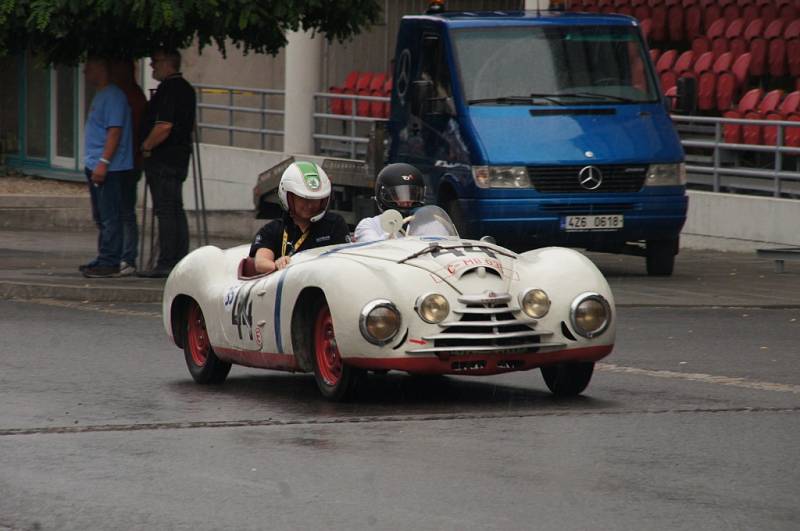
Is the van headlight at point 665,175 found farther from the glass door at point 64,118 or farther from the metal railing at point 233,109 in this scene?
the glass door at point 64,118

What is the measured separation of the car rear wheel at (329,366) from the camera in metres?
9.33

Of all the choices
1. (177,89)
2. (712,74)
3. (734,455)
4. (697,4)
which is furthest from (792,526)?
(697,4)

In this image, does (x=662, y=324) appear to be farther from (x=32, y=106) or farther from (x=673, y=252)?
(x=32, y=106)

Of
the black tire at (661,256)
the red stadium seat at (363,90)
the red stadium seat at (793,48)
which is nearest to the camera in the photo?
the black tire at (661,256)

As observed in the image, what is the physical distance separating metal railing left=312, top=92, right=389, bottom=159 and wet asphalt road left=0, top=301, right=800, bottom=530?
15356 mm

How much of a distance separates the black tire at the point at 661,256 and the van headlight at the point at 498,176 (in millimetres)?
1782

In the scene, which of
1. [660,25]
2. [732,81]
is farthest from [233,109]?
[732,81]

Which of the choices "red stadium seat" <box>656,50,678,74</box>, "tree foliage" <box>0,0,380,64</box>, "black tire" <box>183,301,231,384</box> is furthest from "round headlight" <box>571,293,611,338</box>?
"red stadium seat" <box>656,50,678,74</box>

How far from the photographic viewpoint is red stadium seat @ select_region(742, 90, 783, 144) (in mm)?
22203

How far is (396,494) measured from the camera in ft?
23.1

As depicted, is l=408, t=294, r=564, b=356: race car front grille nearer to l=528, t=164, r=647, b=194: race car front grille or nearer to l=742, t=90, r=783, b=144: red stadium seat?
l=528, t=164, r=647, b=194: race car front grille

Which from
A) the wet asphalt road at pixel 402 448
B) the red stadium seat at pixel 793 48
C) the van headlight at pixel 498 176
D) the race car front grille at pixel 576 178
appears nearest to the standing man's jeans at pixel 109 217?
the van headlight at pixel 498 176

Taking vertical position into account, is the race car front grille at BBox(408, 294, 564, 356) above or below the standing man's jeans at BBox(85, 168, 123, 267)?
above

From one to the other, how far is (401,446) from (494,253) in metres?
1.65
